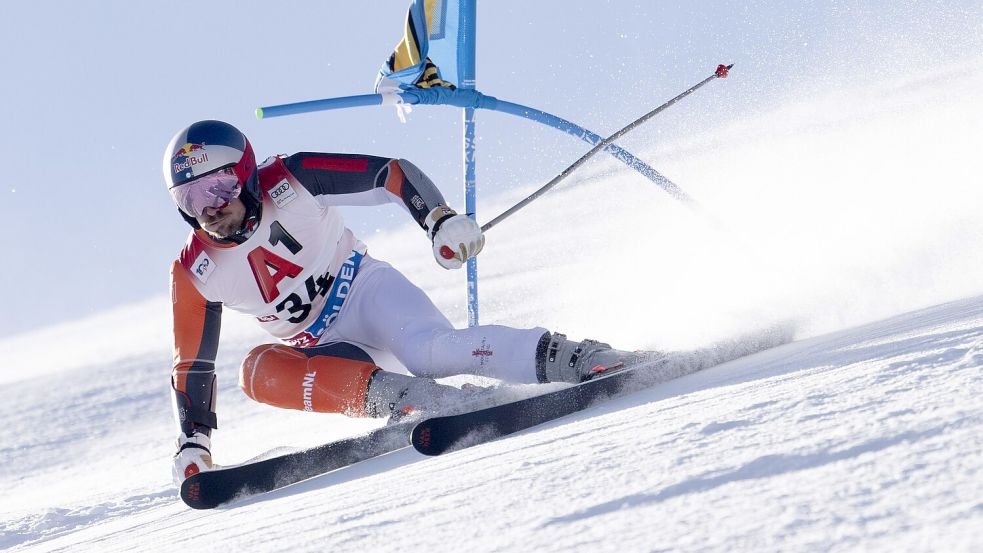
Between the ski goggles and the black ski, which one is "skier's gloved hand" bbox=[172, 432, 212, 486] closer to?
the ski goggles

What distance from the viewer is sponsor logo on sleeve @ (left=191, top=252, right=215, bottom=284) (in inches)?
145

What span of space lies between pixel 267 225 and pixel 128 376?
10.3 meters

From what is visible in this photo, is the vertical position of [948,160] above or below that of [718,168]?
below

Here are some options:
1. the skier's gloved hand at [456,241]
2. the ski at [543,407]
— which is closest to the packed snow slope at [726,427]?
the ski at [543,407]

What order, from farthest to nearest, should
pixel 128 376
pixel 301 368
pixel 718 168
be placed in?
pixel 128 376 → pixel 718 168 → pixel 301 368

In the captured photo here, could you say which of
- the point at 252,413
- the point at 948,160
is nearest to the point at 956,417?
the point at 948,160

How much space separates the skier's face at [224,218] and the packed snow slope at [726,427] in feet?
3.51

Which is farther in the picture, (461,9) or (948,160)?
(948,160)

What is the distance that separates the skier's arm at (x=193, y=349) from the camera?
3645mm

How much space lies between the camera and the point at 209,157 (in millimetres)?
3500

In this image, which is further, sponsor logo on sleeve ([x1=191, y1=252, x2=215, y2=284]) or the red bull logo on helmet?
sponsor logo on sleeve ([x1=191, y1=252, x2=215, y2=284])

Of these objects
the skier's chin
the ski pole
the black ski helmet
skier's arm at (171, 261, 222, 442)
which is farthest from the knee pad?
the ski pole

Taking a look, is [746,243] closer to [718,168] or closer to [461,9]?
[461,9]

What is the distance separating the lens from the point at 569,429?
2.37 m
